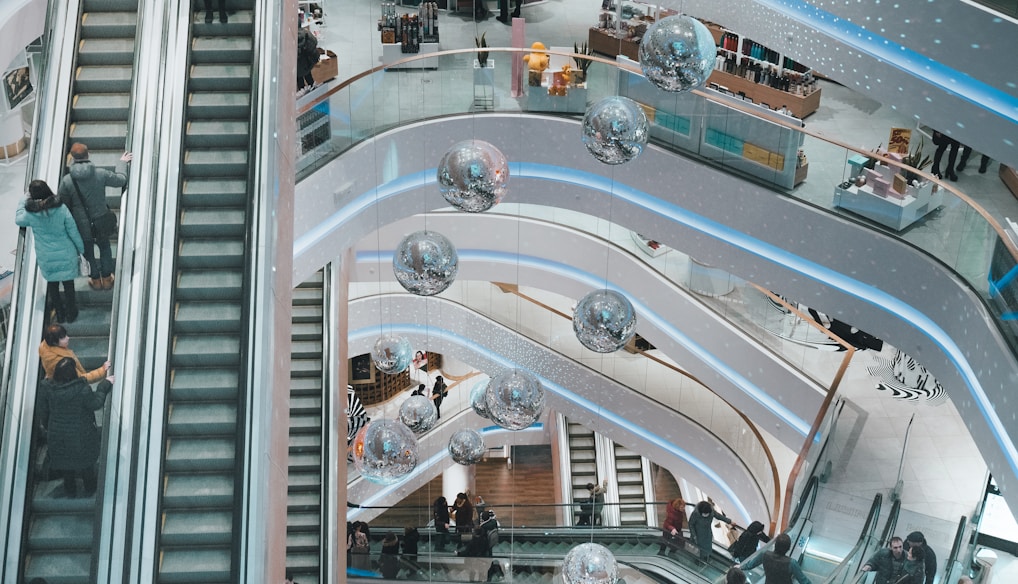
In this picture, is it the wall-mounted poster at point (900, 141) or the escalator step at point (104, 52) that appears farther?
the wall-mounted poster at point (900, 141)

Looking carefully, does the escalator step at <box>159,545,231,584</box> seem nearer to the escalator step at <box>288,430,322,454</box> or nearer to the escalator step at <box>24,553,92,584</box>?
the escalator step at <box>24,553,92,584</box>

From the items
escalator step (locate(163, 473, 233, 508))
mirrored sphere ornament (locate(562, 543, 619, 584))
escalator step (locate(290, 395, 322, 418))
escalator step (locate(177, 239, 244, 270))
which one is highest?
escalator step (locate(177, 239, 244, 270))

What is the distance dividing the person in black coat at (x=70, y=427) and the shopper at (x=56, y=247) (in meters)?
0.81

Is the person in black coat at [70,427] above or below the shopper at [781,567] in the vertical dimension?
above

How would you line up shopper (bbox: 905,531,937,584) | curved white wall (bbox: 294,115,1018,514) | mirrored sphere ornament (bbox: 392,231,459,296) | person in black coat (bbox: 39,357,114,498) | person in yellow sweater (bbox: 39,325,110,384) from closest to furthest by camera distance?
person in black coat (bbox: 39,357,114,498) < person in yellow sweater (bbox: 39,325,110,384) < shopper (bbox: 905,531,937,584) < mirrored sphere ornament (bbox: 392,231,459,296) < curved white wall (bbox: 294,115,1018,514)

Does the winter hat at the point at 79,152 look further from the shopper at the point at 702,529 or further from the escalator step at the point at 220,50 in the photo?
the shopper at the point at 702,529

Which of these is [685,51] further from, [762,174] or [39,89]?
[39,89]

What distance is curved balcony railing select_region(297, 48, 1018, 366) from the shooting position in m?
11.6

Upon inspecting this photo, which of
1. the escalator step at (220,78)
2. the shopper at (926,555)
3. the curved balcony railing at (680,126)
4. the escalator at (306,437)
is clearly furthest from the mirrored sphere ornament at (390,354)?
the shopper at (926,555)

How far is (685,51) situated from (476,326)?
1124cm

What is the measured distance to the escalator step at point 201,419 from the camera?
28.2ft

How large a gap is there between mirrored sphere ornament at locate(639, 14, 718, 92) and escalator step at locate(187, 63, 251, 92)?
343cm

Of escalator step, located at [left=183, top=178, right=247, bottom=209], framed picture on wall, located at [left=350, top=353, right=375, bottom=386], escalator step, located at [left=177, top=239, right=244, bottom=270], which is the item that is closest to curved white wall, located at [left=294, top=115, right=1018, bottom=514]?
escalator step, located at [left=183, top=178, right=247, bottom=209]

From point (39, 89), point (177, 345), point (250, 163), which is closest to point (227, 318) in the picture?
point (177, 345)
